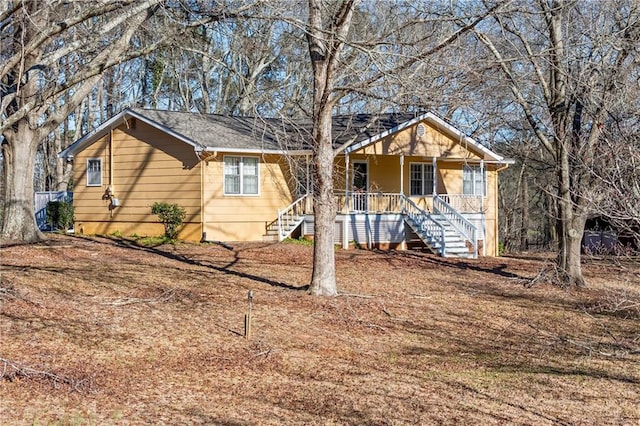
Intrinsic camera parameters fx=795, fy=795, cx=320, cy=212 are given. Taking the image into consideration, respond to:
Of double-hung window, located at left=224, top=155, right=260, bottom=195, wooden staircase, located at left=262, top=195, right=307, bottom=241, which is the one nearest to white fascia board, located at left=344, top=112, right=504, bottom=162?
wooden staircase, located at left=262, top=195, right=307, bottom=241

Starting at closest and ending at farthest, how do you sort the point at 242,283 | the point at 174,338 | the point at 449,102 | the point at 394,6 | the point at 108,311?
the point at 174,338 < the point at 108,311 < the point at 449,102 < the point at 394,6 < the point at 242,283

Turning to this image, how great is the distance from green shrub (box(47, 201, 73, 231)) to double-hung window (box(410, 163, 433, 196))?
40.2 ft

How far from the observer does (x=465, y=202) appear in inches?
1139

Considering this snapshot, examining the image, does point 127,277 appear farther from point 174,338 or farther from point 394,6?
point 394,6

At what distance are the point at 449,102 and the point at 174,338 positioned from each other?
6.40 m

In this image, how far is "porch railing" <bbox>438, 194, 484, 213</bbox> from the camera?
28492 millimetres

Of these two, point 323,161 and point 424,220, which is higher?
point 323,161

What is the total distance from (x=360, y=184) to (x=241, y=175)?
14.9 feet

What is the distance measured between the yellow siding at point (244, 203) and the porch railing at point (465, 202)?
580 cm

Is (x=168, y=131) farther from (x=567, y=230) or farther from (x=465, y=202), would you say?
(x=567, y=230)

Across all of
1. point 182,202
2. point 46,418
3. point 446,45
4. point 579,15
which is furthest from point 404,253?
point 46,418

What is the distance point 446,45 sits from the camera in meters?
13.9

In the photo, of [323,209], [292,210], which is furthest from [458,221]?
[323,209]

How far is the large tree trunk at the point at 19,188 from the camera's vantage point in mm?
20375
